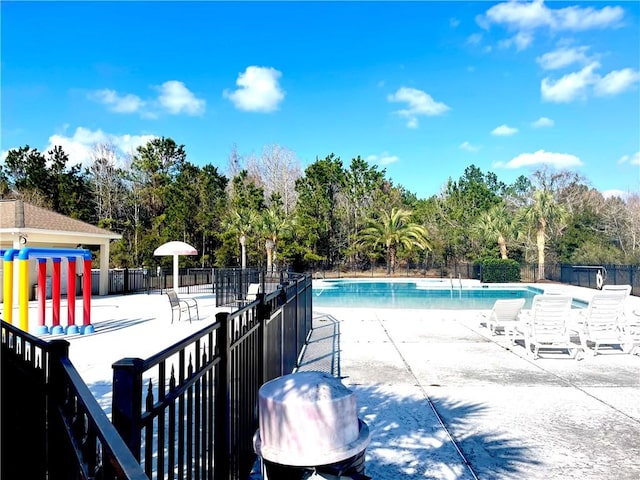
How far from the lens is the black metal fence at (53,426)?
3.64 ft

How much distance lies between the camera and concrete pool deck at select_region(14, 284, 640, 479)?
11.7ft

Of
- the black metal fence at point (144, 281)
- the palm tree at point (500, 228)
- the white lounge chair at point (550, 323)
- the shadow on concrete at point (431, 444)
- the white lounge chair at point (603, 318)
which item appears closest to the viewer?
the shadow on concrete at point (431, 444)

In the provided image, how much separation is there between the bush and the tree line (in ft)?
11.1

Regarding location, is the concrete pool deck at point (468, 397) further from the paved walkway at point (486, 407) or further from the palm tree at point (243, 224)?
the palm tree at point (243, 224)

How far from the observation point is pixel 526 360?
273 inches

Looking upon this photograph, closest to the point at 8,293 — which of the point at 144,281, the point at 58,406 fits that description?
the point at 58,406

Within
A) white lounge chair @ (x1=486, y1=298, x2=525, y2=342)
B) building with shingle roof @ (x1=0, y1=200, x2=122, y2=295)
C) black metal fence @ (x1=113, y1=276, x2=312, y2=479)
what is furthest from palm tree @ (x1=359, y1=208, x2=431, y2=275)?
black metal fence @ (x1=113, y1=276, x2=312, y2=479)

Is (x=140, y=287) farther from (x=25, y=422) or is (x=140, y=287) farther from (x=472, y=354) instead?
(x=25, y=422)

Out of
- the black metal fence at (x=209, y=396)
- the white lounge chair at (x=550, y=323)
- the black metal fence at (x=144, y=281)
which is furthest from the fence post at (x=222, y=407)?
the black metal fence at (x=144, y=281)

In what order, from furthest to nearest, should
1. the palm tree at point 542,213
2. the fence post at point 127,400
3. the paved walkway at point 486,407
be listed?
the palm tree at point 542,213
the paved walkway at point 486,407
the fence post at point 127,400

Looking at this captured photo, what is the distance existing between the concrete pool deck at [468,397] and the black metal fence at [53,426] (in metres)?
2.24

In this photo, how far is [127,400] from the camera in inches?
57.9

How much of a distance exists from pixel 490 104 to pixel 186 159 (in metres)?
25.8

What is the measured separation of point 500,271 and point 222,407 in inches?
1094
